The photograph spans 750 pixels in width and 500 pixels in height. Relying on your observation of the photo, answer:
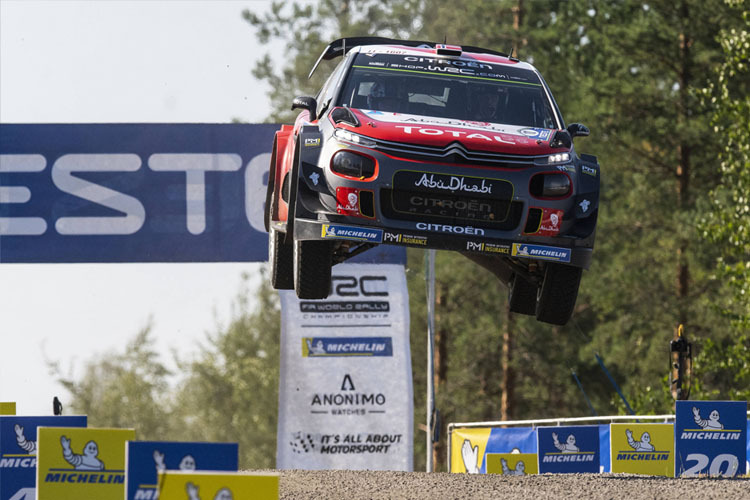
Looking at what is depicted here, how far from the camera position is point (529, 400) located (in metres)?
37.4

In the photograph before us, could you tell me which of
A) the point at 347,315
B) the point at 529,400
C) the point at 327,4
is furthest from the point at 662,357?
the point at 327,4

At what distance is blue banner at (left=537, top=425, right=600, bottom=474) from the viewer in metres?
13.1

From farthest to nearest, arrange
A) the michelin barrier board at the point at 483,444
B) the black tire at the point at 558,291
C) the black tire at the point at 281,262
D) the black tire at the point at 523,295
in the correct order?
1. the michelin barrier board at the point at 483,444
2. the black tire at the point at 281,262
3. the black tire at the point at 523,295
4. the black tire at the point at 558,291

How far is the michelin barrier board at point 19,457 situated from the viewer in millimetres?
7758

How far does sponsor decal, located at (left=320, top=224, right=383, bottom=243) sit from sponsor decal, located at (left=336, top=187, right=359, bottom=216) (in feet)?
0.39

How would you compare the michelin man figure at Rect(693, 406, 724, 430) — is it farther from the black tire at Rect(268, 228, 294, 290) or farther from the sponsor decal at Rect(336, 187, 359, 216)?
the sponsor decal at Rect(336, 187, 359, 216)

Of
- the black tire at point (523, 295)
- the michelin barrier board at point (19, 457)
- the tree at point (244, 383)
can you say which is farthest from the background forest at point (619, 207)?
the michelin barrier board at point (19, 457)

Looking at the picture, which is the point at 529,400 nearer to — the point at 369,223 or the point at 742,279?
the point at 742,279

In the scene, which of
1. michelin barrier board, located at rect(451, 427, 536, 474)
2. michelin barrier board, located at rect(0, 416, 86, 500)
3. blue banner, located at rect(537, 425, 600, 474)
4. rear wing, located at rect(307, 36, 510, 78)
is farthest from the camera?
michelin barrier board, located at rect(451, 427, 536, 474)

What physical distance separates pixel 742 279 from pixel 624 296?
10.2m

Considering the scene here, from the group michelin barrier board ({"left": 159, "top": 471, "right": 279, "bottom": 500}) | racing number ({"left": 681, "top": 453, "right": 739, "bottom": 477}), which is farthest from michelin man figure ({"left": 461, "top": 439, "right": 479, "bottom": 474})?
michelin barrier board ({"left": 159, "top": 471, "right": 279, "bottom": 500})

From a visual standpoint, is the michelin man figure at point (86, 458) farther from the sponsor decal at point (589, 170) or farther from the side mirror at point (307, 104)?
the sponsor decal at point (589, 170)

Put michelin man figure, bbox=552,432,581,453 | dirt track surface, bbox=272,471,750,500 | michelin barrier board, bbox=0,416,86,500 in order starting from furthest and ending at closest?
michelin man figure, bbox=552,432,581,453, dirt track surface, bbox=272,471,750,500, michelin barrier board, bbox=0,416,86,500

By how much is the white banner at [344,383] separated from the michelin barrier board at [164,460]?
10996 millimetres
